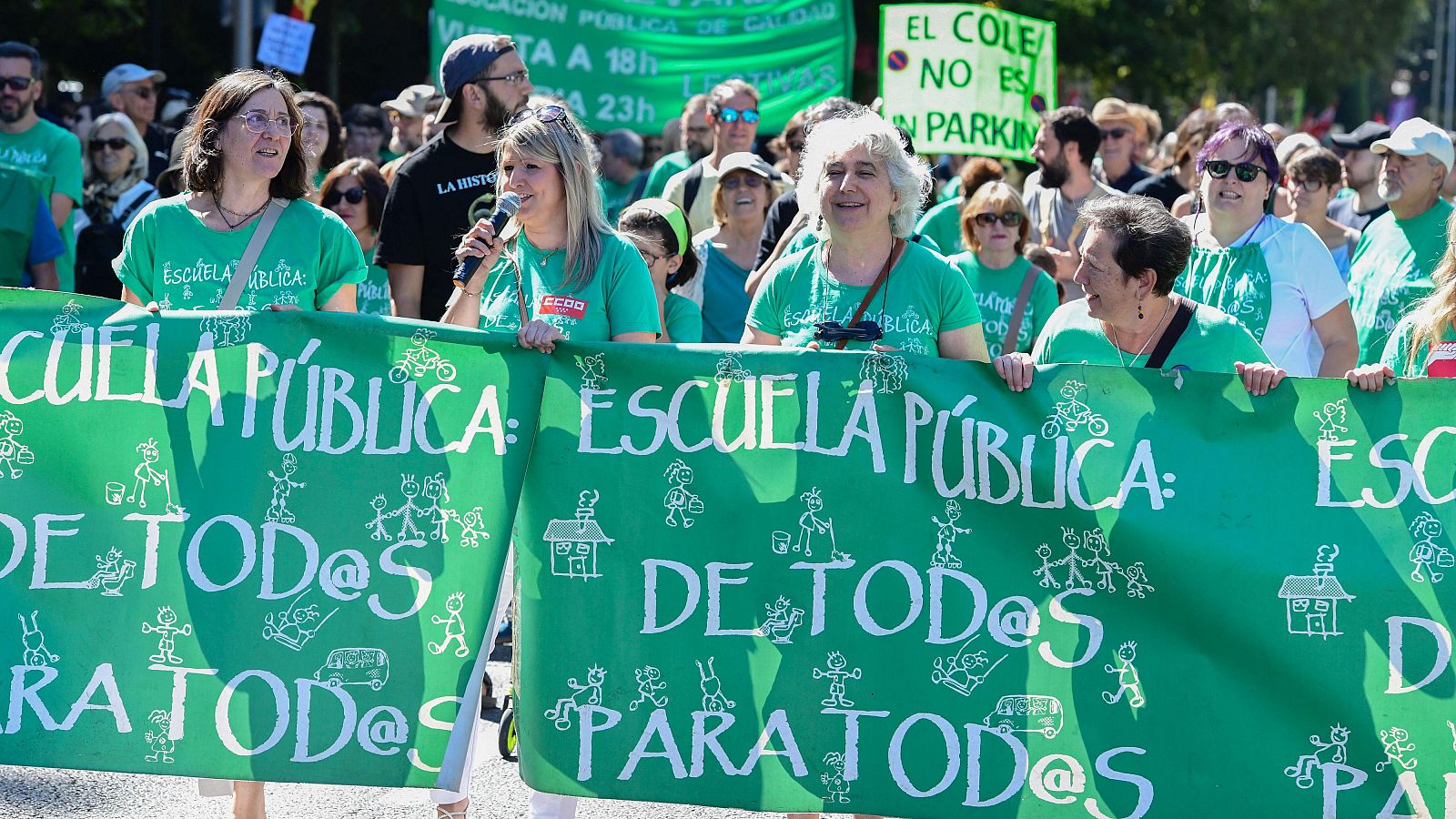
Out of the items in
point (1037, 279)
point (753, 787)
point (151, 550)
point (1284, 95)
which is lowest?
point (753, 787)

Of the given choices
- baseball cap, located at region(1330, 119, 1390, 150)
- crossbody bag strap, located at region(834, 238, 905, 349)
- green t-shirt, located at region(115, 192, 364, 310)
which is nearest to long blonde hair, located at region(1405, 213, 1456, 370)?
crossbody bag strap, located at region(834, 238, 905, 349)

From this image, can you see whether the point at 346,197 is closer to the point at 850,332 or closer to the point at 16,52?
the point at 16,52

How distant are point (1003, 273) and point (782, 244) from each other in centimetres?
155

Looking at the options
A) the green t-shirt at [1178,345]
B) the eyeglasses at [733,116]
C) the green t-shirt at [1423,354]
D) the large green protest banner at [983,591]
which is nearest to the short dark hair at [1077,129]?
the eyeglasses at [733,116]

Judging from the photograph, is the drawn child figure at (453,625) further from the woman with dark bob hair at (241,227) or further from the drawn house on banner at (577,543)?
the woman with dark bob hair at (241,227)

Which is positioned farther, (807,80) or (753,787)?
(807,80)

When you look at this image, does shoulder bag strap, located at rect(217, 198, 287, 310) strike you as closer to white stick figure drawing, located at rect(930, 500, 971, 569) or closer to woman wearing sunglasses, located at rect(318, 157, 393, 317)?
white stick figure drawing, located at rect(930, 500, 971, 569)

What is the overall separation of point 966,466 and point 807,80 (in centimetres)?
800

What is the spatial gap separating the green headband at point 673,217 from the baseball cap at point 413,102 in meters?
3.41

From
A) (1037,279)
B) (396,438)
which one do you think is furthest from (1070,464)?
(1037,279)

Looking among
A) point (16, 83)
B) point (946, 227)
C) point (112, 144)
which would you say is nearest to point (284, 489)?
point (946, 227)

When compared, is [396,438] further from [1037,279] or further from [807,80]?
[807,80]

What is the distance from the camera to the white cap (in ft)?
22.1

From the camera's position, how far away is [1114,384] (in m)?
4.07
